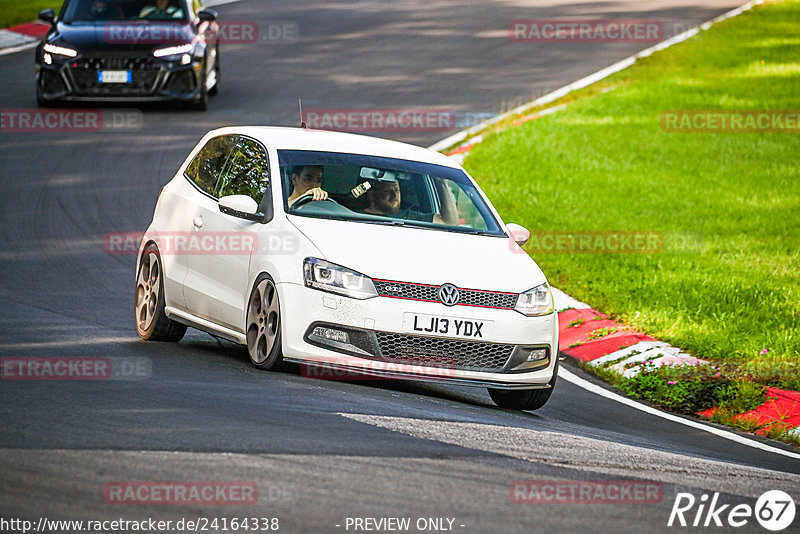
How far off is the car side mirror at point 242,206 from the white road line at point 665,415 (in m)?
3.14

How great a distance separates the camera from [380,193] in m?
9.23

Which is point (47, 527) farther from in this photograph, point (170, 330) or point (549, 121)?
point (549, 121)

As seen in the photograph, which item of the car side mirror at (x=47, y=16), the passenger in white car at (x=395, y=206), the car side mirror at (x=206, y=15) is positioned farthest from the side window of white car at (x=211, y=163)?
the car side mirror at (x=206, y=15)

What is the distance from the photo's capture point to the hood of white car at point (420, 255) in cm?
816

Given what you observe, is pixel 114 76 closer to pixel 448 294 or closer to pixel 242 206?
Answer: pixel 242 206

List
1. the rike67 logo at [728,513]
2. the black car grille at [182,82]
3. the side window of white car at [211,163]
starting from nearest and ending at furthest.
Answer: the rike67 logo at [728,513], the side window of white car at [211,163], the black car grille at [182,82]

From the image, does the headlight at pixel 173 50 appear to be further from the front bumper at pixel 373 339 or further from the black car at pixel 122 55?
the front bumper at pixel 373 339

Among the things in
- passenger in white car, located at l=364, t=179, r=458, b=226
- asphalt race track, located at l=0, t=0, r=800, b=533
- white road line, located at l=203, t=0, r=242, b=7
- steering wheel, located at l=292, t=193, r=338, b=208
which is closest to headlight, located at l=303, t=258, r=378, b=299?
asphalt race track, located at l=0, t=0, r=800, b=533

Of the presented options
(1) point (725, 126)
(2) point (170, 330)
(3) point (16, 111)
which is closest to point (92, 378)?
(2) point (170, 330)

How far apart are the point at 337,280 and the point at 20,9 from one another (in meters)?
23.1

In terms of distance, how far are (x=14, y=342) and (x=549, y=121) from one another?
1270 centimetres

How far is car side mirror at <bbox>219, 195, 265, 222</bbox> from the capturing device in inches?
345

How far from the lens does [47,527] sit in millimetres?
4922

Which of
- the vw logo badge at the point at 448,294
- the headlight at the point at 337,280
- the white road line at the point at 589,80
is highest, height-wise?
the headlight at the point at 337,280
